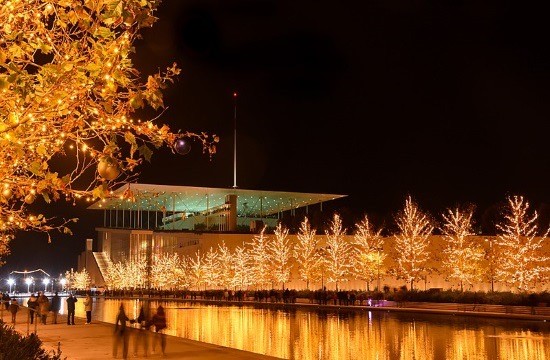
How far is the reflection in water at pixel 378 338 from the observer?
18344 mm

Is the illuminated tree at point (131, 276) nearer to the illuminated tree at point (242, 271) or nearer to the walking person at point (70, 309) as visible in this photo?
the illuminated tree at point (242, 271)

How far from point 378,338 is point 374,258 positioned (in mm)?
31508

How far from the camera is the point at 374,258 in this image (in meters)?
54.2

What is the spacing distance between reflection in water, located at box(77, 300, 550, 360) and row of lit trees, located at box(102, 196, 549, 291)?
1334 cm

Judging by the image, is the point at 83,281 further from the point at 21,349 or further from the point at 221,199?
the point at 21,349

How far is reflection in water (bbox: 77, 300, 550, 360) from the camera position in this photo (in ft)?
60.2

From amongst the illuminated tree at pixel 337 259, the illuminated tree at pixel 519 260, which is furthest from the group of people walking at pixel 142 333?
the illuminated tree at pixel 337 259

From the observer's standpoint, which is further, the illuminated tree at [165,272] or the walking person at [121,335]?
the illuminated tree at [165,272]

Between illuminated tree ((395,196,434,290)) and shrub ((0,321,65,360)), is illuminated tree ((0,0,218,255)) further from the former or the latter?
illuminated tree ((395,196,434,290))

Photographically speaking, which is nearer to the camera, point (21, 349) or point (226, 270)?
point (21, 349)

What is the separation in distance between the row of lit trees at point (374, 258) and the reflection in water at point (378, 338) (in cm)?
1334

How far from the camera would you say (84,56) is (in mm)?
6430

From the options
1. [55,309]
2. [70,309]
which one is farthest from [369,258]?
[70,309]

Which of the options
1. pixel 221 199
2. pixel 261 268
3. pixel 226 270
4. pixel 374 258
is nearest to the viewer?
pixel 374 258
